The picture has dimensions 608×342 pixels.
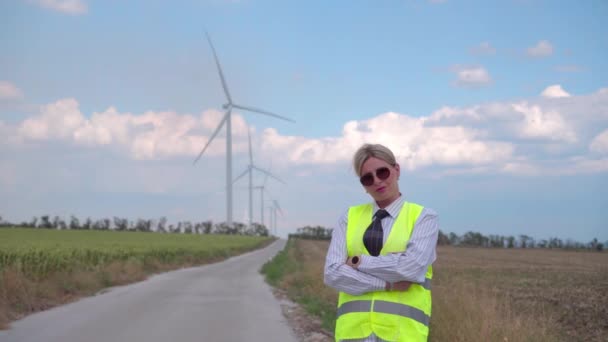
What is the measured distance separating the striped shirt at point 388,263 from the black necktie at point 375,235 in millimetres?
24

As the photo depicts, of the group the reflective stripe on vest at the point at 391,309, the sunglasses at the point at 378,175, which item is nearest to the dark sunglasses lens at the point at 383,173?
the sunglasses at the point at 378,175

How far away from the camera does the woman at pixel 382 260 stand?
3178 mm

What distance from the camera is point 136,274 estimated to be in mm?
22641

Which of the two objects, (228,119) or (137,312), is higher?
(228,119)

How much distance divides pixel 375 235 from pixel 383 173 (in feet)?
1.01

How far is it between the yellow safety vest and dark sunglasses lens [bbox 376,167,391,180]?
0.17 meters

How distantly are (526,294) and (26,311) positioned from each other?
39.4ft

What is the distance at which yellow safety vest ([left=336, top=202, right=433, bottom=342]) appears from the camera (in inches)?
124

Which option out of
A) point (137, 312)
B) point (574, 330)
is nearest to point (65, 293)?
point (137, 312)

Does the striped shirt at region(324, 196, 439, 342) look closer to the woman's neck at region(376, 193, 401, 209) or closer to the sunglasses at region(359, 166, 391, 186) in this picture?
the woman's neck at region(376, 193, 401, 209)

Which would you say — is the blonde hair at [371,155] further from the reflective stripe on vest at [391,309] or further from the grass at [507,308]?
the grass at [507,308]

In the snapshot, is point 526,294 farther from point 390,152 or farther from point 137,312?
point 390,152

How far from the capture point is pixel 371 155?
3477 millimetres

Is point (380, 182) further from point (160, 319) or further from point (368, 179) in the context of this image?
point (160, 319)
